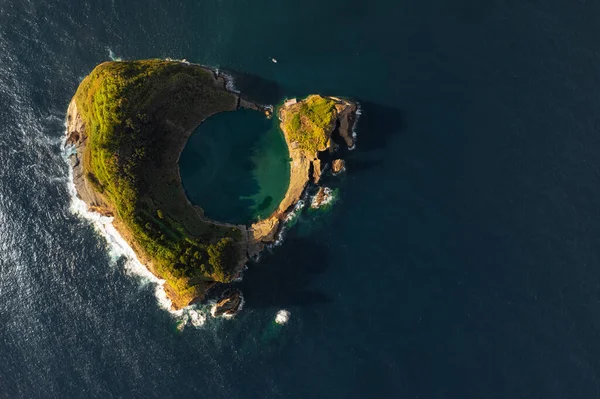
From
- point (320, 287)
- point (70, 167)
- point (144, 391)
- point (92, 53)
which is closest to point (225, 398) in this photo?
point (144, 391)

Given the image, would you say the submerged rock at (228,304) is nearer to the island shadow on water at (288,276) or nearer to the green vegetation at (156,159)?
the island shadow on water at (288,276)

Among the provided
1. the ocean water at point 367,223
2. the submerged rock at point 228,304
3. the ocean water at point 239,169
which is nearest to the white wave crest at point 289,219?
the ocean water at point 367,223

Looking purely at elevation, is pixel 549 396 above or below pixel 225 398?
above

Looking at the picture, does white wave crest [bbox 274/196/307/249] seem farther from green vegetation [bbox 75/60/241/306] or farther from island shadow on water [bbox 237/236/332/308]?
green vegetation [bbox 75/60/241/306]

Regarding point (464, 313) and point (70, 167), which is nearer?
point (464, 313)

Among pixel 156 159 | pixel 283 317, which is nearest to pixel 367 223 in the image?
pixel 283 317

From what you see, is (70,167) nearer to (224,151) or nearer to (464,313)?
(224,151)
